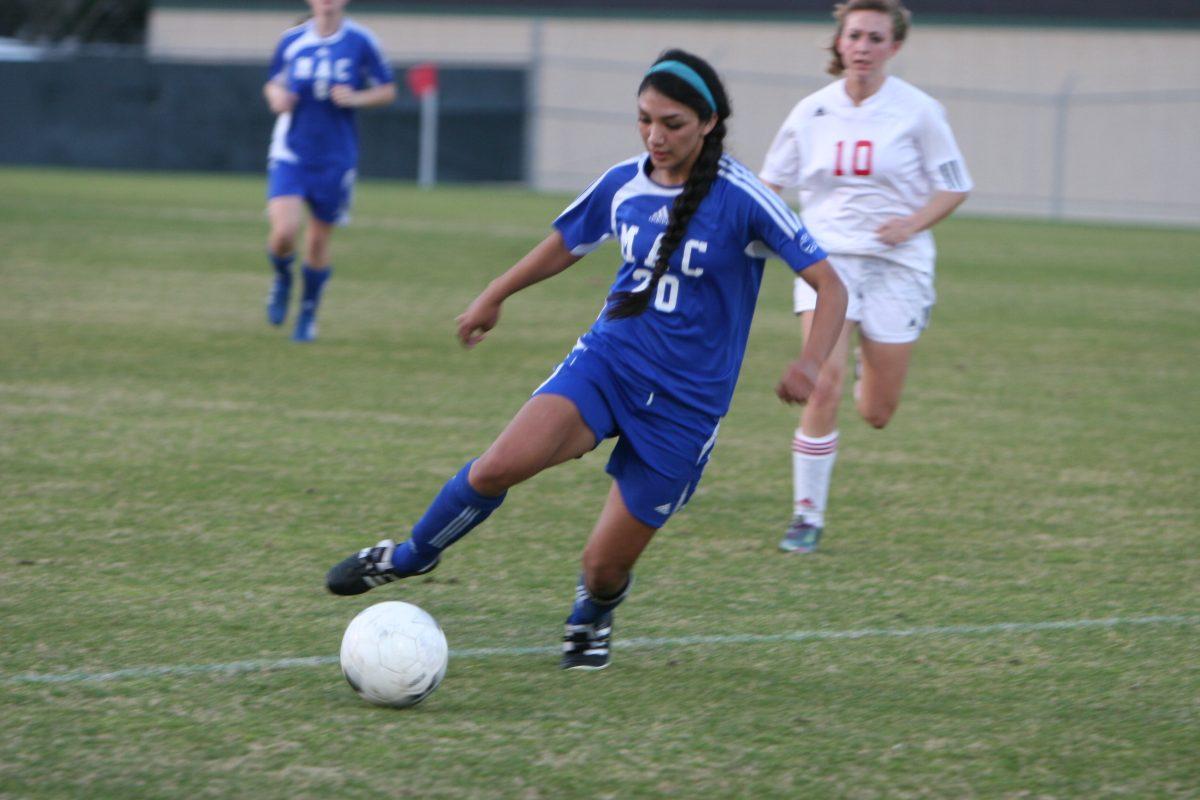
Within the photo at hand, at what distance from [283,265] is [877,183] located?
222 inches

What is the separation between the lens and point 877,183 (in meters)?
6.10

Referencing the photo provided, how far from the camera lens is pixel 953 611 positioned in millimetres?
4969

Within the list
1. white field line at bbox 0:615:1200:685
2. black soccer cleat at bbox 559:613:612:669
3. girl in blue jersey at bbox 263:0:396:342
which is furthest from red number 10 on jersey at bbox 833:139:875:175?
girl in blue jersey at bbox 263:0:396:342

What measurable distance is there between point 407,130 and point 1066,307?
745 inches

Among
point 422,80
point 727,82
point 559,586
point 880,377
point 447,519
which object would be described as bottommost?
point 559,586

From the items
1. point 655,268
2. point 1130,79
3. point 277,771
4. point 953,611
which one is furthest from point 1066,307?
point 1130,79

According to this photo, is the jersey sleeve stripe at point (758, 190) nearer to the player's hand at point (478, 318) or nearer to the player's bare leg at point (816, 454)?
the player's hand at point (478, 318)

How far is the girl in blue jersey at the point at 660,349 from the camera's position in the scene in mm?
4090

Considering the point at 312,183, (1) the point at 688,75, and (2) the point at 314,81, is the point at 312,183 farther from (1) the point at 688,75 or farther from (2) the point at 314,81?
(1) the point at 688,75

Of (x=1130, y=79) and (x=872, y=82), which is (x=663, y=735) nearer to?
(x=872, y=82)

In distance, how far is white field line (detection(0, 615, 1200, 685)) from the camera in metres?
4.05

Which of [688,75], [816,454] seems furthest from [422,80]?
[688,75]

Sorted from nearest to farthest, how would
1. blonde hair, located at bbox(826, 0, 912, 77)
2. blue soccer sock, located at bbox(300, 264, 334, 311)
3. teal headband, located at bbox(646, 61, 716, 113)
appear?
1. teal headband, located at bbox(646, 61, 716, 113)
2. blonde hair, located at bbox(826, 0, 912, 77)
3. blue soccer sock, located at bbox(300, 264, 334, 311)

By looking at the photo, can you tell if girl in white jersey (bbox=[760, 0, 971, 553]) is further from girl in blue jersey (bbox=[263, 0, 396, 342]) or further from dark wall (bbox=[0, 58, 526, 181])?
dark wall (bbox=[0, 58, 526, 181])
